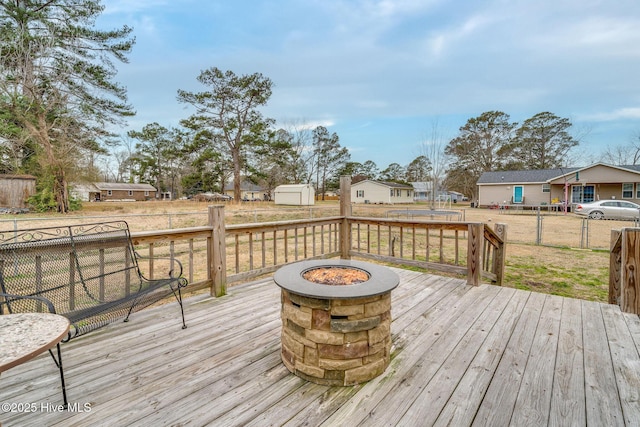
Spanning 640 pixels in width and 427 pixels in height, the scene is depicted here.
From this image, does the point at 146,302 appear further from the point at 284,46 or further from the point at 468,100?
the point at 468,100

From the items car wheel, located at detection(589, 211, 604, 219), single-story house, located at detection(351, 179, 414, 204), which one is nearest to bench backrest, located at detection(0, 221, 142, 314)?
car wheel, located at detection(589, 211, 604, 219)

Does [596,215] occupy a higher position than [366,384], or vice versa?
[596,215]

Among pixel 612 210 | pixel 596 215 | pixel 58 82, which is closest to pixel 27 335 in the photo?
pixel 58 82

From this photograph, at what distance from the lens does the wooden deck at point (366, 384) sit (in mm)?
1415

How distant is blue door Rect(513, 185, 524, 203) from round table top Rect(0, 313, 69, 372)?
26.3 m

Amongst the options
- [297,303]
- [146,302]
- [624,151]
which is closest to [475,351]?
[297,303]

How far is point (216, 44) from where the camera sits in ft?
27.3

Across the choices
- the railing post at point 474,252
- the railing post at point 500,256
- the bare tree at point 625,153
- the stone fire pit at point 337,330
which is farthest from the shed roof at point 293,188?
the bare tree at point 625,153

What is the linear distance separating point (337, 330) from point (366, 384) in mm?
368

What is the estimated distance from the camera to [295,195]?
23.5m

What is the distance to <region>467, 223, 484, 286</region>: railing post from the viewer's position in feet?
11.3

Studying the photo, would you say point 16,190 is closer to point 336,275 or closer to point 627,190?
point 336,275

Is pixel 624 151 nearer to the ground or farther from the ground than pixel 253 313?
farther from the ground

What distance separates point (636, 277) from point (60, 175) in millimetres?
18249
